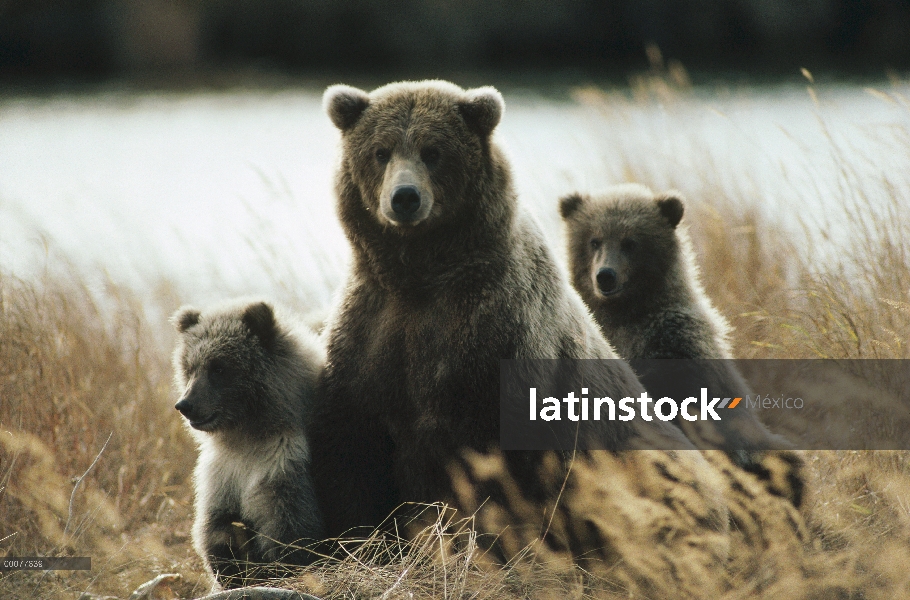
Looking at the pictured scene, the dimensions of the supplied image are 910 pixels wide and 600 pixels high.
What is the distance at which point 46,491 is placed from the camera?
4297 mm

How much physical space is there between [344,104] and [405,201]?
626mm

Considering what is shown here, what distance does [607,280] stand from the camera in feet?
16.7

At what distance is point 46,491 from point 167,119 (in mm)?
16714

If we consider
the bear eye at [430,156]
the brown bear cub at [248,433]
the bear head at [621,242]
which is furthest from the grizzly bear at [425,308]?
the bear head at [621,242]

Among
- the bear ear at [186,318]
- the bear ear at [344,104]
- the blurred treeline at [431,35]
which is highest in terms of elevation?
the blurred treeline at [431,35]

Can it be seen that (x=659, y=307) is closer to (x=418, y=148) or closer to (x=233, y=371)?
(x=418, y=148)

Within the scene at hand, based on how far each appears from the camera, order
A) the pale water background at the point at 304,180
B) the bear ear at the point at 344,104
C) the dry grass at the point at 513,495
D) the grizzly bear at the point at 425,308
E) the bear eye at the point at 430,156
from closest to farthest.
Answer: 1. the dry grass at the point at 513,495
2. the grizzly bear at the point at 425,308
3. the bear eye at the point at 430,156
4. the bear ear at the point at 344,104
5. the pale water background at the point at 304,180

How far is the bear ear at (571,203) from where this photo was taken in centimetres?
570

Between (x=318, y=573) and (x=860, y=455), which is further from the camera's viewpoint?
(x=860, y=455)

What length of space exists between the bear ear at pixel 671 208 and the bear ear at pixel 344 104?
2.12 m

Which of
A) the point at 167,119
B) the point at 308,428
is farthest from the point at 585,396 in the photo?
the point at 167,119

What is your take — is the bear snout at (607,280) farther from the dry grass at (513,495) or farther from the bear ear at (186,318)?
the bear ear at (186,318)

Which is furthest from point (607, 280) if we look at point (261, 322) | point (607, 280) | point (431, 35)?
point (431, 35)

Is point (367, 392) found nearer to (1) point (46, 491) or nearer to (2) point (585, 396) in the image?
(2) point (585, 396)
